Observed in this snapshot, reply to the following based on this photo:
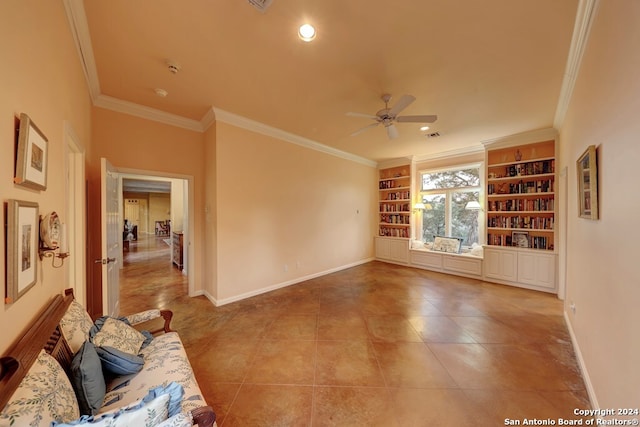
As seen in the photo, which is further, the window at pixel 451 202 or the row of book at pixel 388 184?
the row of book at pixel 388 184

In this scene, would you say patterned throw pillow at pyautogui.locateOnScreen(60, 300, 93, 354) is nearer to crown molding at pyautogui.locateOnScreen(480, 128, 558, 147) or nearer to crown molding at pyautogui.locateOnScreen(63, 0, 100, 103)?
crown molding at pyautogui.locateOnScreen(63, 0, 100, 103)

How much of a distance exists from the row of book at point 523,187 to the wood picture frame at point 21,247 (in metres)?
6.19

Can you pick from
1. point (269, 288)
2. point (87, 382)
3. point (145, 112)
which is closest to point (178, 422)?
point (87, 382)

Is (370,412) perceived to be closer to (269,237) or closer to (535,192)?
(269,237)

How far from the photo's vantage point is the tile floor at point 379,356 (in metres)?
1.69

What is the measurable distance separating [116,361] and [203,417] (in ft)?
2.63

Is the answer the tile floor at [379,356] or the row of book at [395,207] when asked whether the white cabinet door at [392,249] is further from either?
the tile floor at [379,356]

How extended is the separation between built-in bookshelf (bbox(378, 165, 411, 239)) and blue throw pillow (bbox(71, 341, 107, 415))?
6.03 m

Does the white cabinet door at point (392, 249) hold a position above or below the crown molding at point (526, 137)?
below

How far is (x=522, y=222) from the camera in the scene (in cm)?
450

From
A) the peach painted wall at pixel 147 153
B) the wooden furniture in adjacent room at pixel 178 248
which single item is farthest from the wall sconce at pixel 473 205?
the wooden furniture in adjacent room at pixel 178 248

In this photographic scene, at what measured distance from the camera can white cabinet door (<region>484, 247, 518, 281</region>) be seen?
442 cm

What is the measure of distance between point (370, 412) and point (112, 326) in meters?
1.92

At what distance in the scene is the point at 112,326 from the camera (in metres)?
1.60
